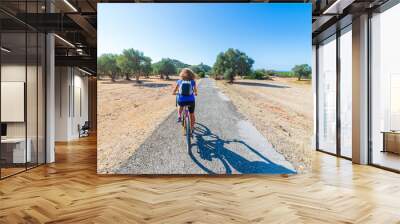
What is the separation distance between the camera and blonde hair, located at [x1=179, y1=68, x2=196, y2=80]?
19.7 feet

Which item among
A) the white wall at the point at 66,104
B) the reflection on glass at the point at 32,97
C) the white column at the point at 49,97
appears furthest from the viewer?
the white wall at the point at 66,104

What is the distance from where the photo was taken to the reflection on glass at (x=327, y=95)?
29.5 ft

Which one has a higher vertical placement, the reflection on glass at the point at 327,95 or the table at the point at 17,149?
the reflection on glass at the point at 327,95

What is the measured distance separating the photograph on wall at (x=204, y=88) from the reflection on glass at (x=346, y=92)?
8.19 feet

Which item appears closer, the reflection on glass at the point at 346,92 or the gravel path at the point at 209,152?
the gravel path at the point at 209,152

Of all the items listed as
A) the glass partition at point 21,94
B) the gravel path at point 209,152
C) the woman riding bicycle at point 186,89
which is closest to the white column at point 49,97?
the glass partition at point 21,94

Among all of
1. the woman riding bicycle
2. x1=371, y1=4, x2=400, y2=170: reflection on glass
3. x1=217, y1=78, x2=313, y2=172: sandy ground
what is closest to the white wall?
the woman riding bicycle

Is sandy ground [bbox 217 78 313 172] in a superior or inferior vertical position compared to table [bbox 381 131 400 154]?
superior

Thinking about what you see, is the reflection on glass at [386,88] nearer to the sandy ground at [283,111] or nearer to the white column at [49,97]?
the sandy ground at [283,111]

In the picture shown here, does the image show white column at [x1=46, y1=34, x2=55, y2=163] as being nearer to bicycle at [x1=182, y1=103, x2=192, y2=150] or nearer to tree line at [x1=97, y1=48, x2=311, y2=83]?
tree line at [x1=97, y1=48, x2=311, y2=83]

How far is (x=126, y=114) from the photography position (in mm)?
5871

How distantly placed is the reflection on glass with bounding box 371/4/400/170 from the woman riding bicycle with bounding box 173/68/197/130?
11.7ft

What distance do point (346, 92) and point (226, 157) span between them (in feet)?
13.2

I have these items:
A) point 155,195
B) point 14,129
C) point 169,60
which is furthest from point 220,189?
point 14,129
